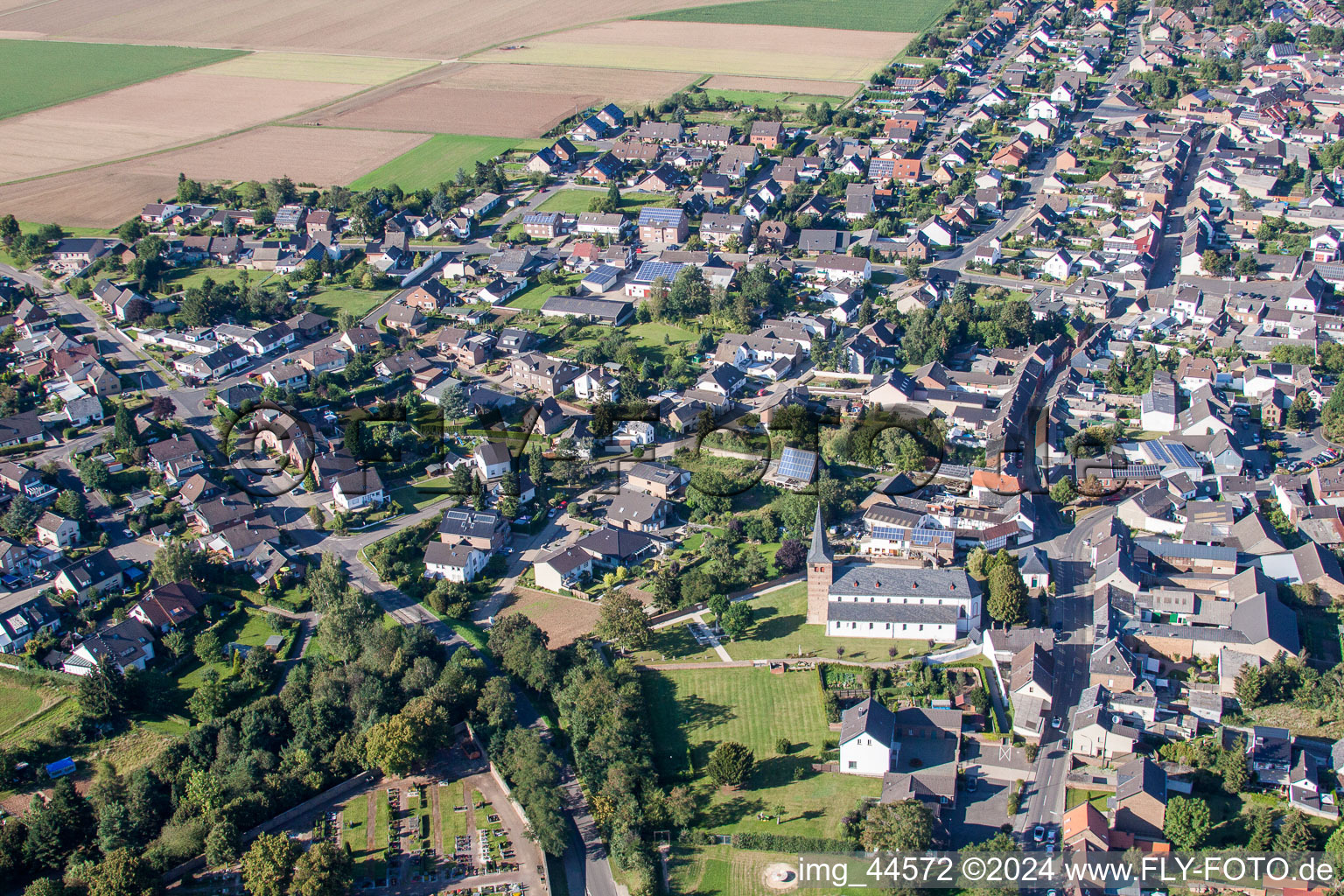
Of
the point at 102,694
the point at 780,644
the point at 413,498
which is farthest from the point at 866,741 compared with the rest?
the point at 102,694

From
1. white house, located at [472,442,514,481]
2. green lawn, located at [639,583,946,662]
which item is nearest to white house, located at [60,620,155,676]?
white house, located at [472,442,514,481]

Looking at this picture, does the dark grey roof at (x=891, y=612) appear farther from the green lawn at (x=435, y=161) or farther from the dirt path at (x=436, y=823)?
the green lawn at (x=435, y=161)

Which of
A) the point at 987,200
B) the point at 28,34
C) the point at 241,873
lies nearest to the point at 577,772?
the point at 241,873

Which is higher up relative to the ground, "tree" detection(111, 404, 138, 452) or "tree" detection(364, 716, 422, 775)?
"tree" detection(111, 404, 138, 452)

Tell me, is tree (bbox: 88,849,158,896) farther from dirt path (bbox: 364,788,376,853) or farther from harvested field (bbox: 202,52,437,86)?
harvested field (bbox: 202,52,437,86)

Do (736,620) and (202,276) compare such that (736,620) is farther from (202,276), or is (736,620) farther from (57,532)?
(202,276)

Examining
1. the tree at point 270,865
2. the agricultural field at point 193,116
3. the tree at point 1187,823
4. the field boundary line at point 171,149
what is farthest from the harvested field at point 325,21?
the tree at point 1187,823
